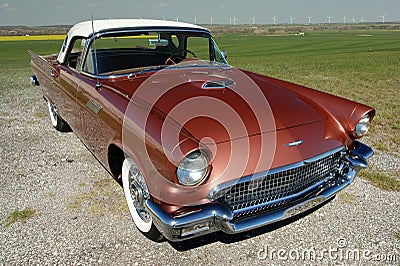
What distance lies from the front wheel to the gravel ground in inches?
4.4

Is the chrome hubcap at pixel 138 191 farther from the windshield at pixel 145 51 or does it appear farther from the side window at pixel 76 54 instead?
the side window at pixel 76 54

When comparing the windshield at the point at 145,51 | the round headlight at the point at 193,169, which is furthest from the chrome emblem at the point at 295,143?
the windshield at the point at 145,51

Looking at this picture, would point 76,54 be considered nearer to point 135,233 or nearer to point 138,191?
point 138,191

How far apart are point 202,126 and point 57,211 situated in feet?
5.60

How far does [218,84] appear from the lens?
3129 millimetres

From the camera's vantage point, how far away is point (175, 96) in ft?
9.30

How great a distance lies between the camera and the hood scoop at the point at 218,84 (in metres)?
3.05

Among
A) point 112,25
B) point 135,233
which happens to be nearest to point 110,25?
point 112,25

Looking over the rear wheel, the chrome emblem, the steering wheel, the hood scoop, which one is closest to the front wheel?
the hood scoop

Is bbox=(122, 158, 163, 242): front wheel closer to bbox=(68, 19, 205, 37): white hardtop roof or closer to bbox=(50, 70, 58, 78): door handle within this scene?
bbox=(68, 19, 205, 37): white hardtop roof

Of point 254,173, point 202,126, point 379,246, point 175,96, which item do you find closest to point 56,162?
point 175,96

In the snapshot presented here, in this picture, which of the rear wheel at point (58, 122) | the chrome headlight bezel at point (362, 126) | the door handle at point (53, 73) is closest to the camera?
the chrome headlight bezel at point (362, 126)

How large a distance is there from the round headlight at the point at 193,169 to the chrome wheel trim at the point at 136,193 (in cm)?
47

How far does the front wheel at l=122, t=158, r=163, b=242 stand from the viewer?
2.62 meters
